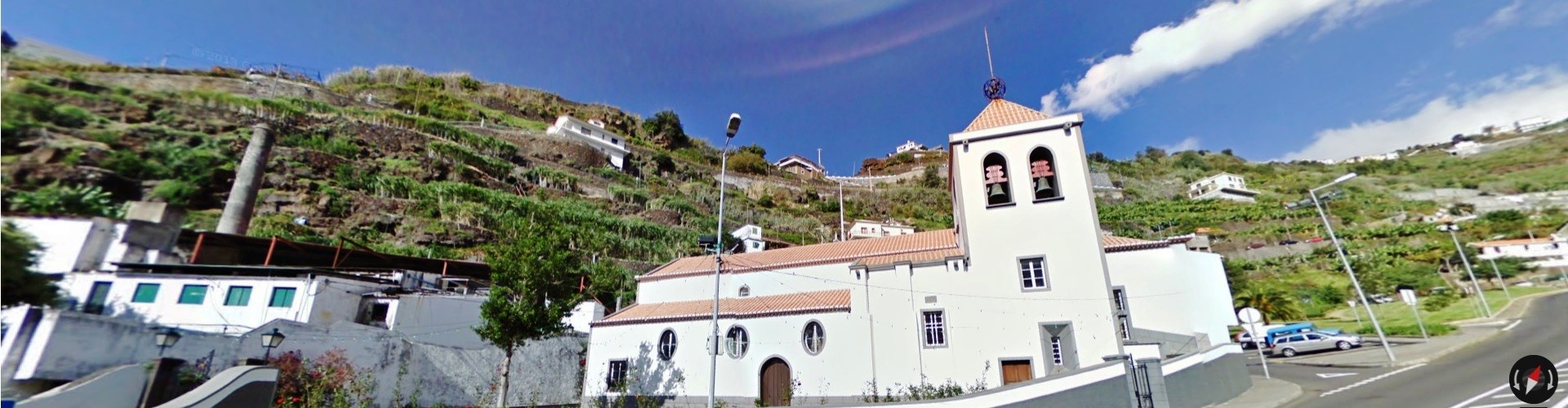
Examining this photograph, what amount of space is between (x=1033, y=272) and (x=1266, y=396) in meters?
6.34

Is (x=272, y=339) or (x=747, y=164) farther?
(x=747, y=164)

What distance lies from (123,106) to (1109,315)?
17244mm

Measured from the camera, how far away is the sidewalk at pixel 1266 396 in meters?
12.5

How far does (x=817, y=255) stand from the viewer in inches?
844

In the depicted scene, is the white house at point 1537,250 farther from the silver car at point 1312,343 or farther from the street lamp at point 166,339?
the street lamp at point 166,339

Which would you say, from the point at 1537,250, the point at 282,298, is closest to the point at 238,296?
the point at 282,298

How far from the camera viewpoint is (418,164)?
39.7m

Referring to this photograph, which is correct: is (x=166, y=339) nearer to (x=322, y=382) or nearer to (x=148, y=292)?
(x=148, y=292)

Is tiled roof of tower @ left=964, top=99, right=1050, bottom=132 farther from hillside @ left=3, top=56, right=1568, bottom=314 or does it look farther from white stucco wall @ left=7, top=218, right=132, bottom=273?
white stucco wall @ left=7, top=218, right=132, bottom=273

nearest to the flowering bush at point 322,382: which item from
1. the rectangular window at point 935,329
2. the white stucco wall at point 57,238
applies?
the white stucco wall at point 57,238

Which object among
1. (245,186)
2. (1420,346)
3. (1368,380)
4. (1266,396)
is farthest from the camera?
(1420,346)

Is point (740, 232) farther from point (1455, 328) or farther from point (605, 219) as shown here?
point (1455, 328)

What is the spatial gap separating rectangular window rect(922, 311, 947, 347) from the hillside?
12.9 meters

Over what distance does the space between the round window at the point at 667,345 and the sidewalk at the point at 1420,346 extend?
75.7 feet
